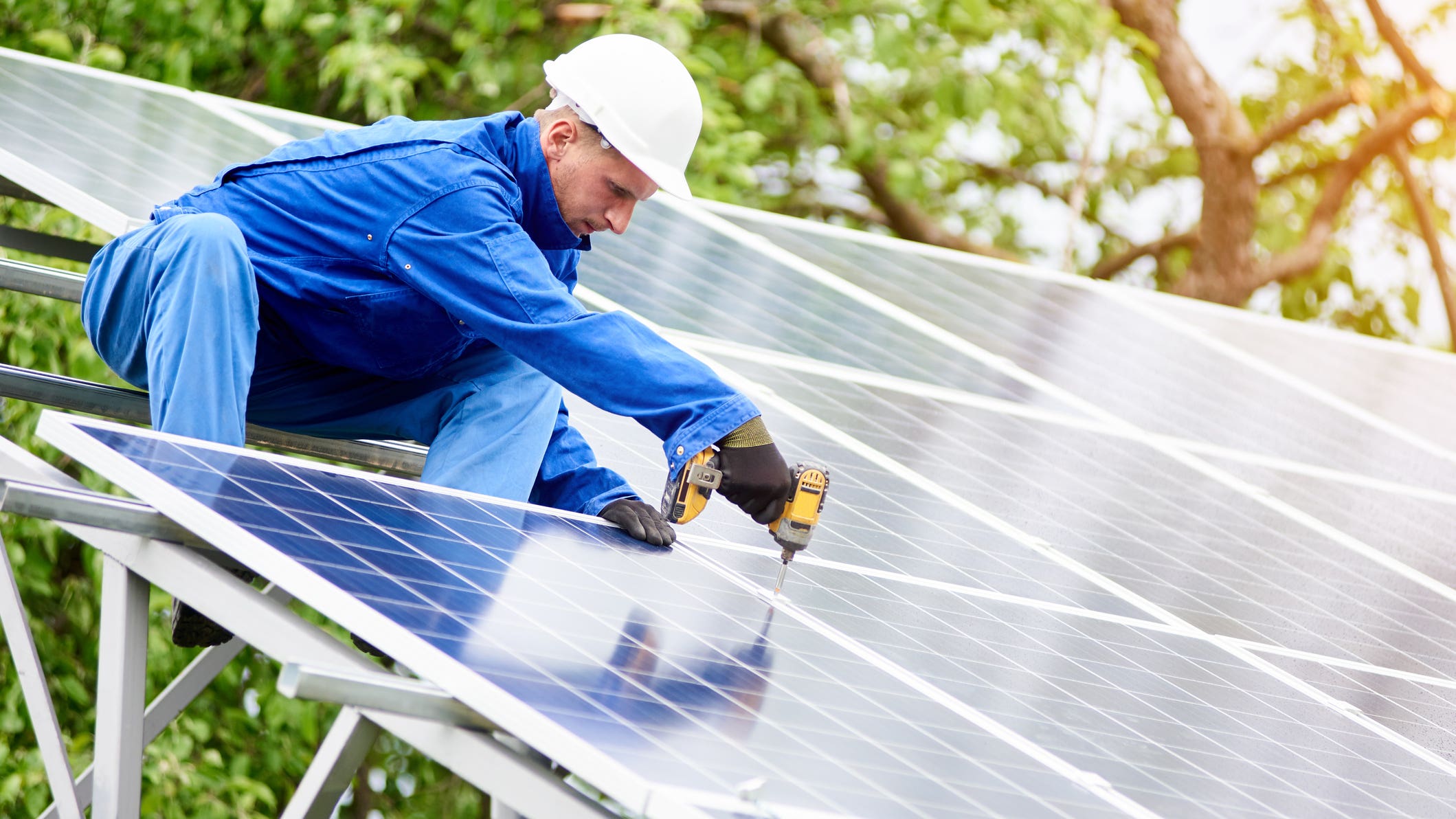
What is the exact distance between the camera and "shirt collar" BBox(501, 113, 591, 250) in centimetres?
430

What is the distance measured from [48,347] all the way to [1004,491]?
5.47m

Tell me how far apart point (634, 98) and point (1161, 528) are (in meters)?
2.58

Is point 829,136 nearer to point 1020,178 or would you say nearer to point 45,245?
point 1020,178

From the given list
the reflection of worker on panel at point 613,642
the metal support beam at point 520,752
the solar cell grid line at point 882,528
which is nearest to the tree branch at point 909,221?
the solar cell grid line at point 882,528

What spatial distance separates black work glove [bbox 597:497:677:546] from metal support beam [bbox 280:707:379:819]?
1.02m

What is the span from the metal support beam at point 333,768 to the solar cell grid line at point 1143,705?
1.18 meters

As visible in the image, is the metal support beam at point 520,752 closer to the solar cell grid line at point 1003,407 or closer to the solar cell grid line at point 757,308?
the solar cell grid line at point 1003,407

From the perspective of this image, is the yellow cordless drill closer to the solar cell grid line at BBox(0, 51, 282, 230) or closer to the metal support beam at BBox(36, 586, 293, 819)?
the metal support beam at BBox(36, 586, 293, 819)

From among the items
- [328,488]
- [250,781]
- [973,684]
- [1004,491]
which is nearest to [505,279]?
[328,488]

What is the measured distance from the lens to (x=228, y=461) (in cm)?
351

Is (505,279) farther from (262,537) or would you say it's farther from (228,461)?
(262,537)

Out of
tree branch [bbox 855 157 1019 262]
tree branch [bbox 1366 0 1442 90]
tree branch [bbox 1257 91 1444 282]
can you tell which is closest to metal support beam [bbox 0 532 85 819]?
tree branch [bbox 855 157 1019 262]

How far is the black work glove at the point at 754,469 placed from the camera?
381 cm

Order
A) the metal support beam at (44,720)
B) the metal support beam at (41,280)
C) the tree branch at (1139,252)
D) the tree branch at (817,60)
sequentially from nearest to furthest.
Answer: the metal support beam at (44,720) < the metal support beam at (41,280) < the tree branch at (817,60) < the tree branch at (1139,252)
